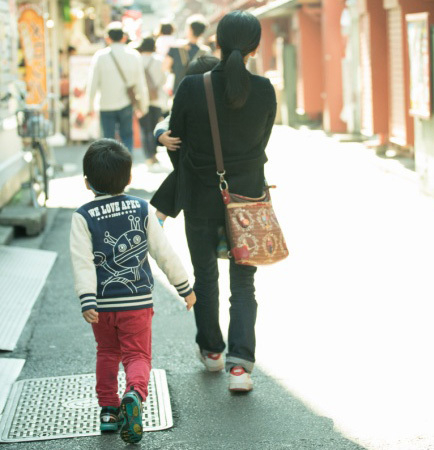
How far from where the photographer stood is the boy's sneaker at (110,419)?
14.8 ft

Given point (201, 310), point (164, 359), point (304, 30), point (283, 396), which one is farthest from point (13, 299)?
point (304, 30)

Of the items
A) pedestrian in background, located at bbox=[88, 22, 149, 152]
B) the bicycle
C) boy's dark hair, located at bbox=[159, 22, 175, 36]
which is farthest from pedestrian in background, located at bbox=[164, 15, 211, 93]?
the bicycle

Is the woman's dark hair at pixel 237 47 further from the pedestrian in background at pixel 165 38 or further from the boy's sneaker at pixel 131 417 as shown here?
the pedestrian in background at pixel 165 38

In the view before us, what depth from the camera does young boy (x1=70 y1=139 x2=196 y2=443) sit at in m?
4.28

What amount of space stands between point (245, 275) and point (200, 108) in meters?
0.86

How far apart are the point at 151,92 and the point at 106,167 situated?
433 inches

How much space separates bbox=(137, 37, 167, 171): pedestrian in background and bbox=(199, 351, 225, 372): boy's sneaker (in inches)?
391

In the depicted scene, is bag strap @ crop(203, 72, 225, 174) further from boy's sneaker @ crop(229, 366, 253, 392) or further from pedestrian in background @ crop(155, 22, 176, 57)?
pedestrian in background @ crop(155, 22, 176, 57)

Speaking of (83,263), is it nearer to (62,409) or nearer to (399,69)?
(62,409)

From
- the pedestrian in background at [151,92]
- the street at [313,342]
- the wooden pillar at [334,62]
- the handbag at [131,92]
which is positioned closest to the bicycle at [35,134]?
the street at [313,342]

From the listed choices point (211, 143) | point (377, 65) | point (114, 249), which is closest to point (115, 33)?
point (377, 65)

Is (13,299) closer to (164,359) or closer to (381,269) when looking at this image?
(164,359)

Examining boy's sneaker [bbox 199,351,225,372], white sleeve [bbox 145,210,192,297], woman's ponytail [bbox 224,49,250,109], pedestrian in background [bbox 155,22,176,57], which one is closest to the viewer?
white sleeve [bbox 145,210,192,297]

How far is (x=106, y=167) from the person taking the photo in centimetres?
430
